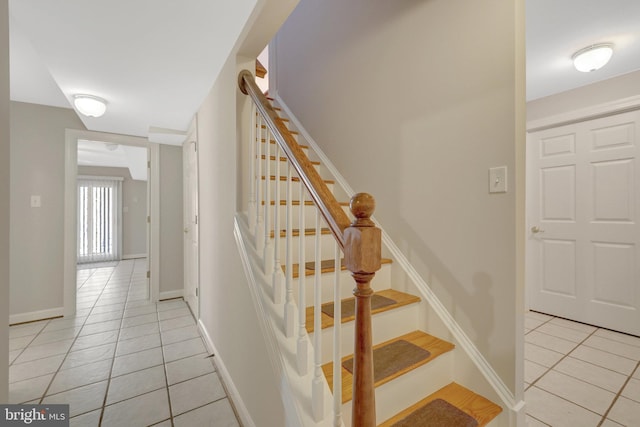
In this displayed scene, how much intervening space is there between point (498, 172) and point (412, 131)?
0.60 meters

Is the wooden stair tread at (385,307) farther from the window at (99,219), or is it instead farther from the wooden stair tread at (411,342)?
the window at (99,219)

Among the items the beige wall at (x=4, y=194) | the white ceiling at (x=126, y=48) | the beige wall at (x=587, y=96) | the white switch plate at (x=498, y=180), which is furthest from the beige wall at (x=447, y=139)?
the beige wall at (x=587, y=96)

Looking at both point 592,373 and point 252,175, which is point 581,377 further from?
point 252,175

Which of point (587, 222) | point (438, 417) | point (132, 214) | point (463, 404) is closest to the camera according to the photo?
point (438, 417)

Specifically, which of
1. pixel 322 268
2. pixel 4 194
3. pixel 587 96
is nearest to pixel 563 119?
pixel 587 96

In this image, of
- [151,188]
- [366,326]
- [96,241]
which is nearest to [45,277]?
[151,188]

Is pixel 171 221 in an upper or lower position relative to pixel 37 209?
lower

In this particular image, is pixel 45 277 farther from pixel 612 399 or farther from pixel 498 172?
pixel 612 399

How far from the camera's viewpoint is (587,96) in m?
2.68

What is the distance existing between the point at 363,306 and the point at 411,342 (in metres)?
0.98

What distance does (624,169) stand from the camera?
8.05 ft

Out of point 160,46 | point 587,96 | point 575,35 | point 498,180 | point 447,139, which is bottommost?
point 498,180

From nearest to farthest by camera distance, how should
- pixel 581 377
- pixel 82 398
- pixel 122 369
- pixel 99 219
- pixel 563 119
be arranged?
pixel 82 398
pixel 581 377
pixel 122 369
pixel 563 119
pixel 99 219

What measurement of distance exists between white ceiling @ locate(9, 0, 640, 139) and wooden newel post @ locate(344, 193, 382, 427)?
4.49 feet
